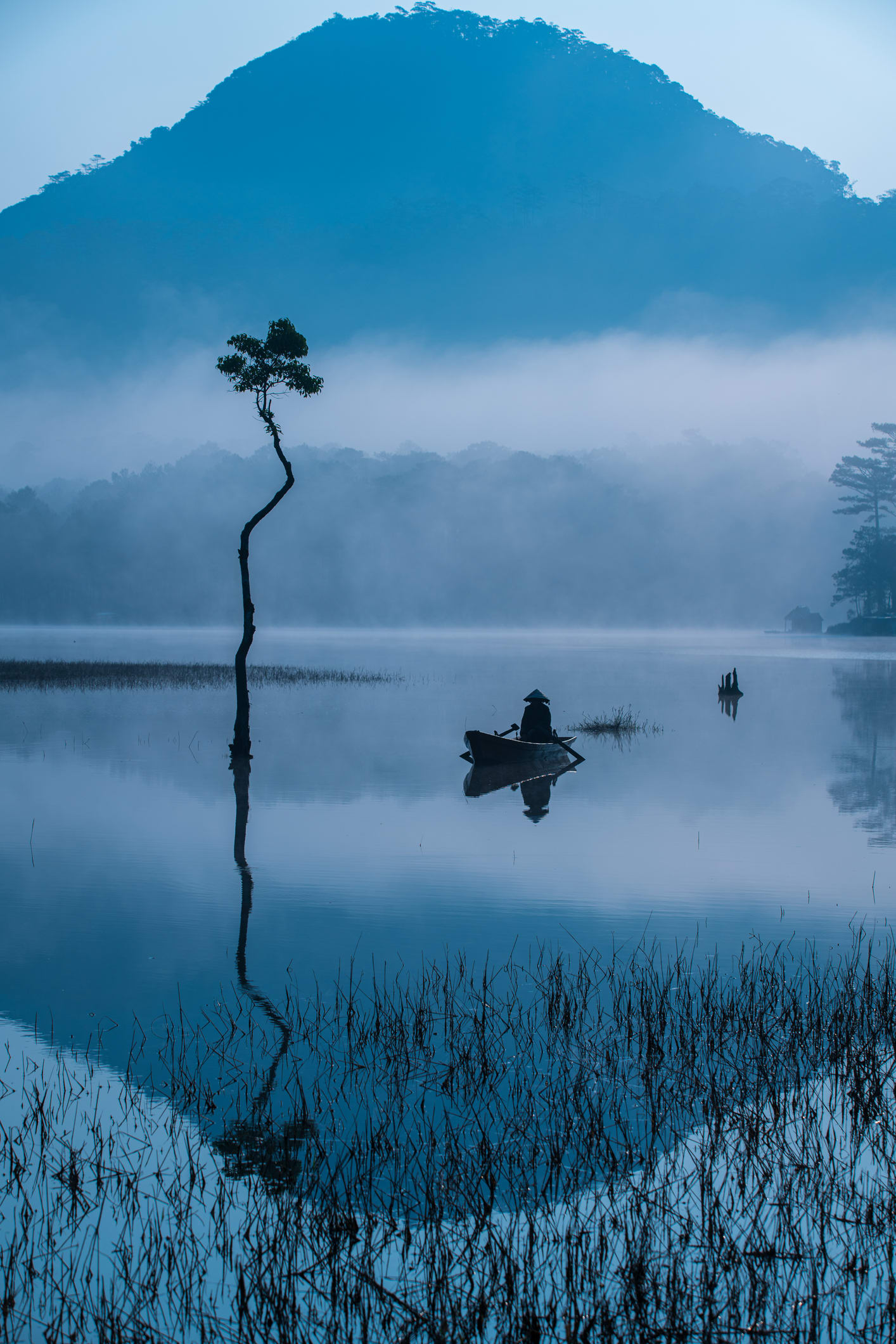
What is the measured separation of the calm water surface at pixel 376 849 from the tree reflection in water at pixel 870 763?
135mm

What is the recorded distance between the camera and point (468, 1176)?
19.3 feet

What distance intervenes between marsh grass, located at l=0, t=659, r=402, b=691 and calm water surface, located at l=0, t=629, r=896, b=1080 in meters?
9.14

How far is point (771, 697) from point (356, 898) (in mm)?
42744

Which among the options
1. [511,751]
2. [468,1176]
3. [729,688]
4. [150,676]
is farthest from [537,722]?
[150,676]

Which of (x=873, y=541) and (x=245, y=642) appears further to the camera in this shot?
(x=873, y=541)

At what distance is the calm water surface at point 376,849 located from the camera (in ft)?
35.7

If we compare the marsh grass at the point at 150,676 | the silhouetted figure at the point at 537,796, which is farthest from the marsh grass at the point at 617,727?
the marsh grass at the point at 150,676

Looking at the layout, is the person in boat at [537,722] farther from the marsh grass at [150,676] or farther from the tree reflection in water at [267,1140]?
the marsh grass at [150,676]

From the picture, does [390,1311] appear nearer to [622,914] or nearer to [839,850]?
[622,914]

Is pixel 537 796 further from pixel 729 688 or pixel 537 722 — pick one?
pixel 729 688

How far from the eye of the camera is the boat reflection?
21298 millimetres

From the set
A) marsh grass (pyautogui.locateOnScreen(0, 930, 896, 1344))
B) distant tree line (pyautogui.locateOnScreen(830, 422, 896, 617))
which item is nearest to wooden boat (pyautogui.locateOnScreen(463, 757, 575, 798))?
marsh grass (pyautogui.locateOnScreen(0, 930, 896, 1344))

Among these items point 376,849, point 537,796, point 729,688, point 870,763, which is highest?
point 729,688

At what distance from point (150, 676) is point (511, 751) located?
112ft
